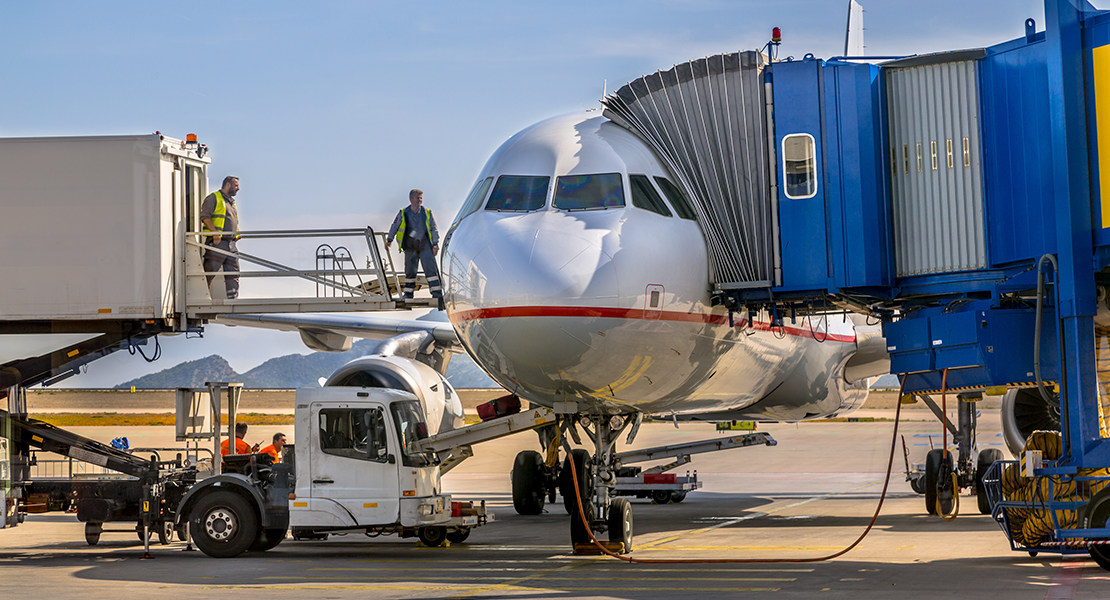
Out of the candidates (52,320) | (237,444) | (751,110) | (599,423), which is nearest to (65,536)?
(237,444)

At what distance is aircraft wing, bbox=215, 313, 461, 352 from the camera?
2200cm

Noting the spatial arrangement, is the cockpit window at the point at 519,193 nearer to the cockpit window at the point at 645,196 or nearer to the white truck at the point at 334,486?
the cockpit window at the point at 645,196

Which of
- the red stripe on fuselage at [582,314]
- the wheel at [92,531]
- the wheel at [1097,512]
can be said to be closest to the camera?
the wheel at [1097,512]

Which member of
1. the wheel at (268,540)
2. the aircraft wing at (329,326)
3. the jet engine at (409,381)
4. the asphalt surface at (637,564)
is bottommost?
the asphalt surface at (637,564)

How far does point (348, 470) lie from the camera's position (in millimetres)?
14227

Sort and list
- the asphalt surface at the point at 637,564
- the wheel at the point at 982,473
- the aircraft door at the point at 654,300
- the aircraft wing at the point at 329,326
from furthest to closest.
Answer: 1. the aircraft wing at the point at 329,326
2. the wheel at the point at 982,473
3. the aircraft door at the point at 654,300
4. the asphalt surface at the point at 637,564

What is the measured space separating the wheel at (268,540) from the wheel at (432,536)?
1.78 metres

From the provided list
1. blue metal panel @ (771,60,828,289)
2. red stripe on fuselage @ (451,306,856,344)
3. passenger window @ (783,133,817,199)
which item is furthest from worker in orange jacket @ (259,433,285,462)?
passenger window @ (783,133,817,199)

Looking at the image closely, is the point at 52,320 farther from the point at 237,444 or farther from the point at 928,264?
the point at 928,264

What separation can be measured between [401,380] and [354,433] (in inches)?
87.3

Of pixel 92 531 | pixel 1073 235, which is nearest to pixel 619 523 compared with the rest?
pixel 1073 235

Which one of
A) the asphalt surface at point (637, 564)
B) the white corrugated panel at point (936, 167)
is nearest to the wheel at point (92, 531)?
the asphalt surface at point (637, 564)

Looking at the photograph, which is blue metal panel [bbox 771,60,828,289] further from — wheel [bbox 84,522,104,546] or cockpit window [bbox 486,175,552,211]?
wheel [bbox 84,522,104,546]

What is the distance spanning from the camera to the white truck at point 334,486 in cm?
1410
